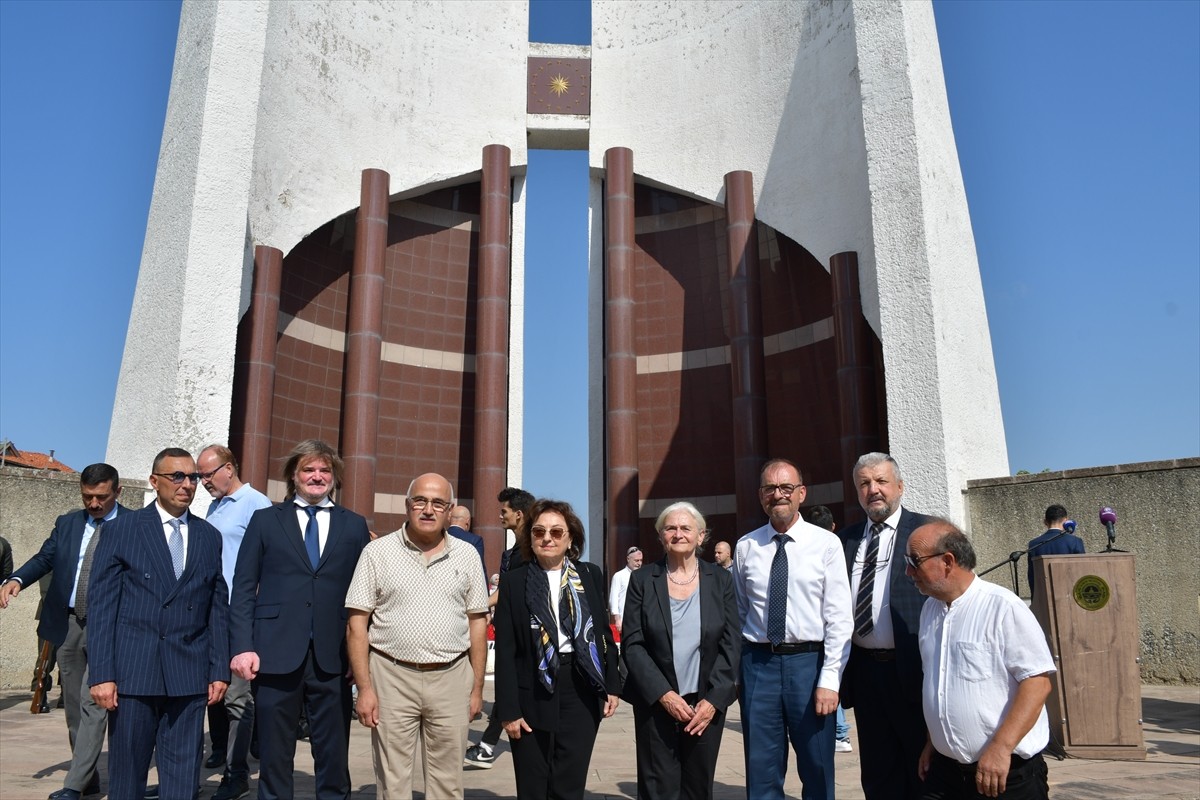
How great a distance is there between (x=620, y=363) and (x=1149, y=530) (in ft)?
27.3

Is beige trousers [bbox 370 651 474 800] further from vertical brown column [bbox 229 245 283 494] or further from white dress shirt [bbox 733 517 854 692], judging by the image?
vertical brown column [bbox 229 245 283 494]

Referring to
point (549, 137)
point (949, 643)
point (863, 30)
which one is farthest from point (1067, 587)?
point (549, 137)

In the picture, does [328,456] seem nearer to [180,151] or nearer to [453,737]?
[453,737]

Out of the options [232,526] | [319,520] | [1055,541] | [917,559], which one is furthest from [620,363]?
[917,559]

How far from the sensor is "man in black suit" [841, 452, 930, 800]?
3.51 m

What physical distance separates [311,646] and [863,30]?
457 inches

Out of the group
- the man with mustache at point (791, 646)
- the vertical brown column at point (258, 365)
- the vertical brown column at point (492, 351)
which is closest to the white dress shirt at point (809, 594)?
the man with mustache at point (791, 646)

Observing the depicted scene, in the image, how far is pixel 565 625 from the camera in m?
3.82

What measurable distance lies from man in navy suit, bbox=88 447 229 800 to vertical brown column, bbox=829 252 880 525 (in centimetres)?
1067

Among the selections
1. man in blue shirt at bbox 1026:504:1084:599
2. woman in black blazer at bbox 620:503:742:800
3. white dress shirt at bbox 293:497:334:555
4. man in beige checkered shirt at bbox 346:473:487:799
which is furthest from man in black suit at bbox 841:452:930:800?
man in blue shirt at bbox 1026:504:1084:599

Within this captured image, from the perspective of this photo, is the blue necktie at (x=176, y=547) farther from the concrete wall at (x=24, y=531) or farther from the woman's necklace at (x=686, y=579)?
the concrete wall at (x=24, y=531)

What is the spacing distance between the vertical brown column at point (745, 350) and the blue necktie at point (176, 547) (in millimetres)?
11379

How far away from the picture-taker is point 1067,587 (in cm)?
595

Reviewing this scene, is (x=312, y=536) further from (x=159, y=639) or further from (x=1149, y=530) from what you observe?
(x=1149, y=530)
